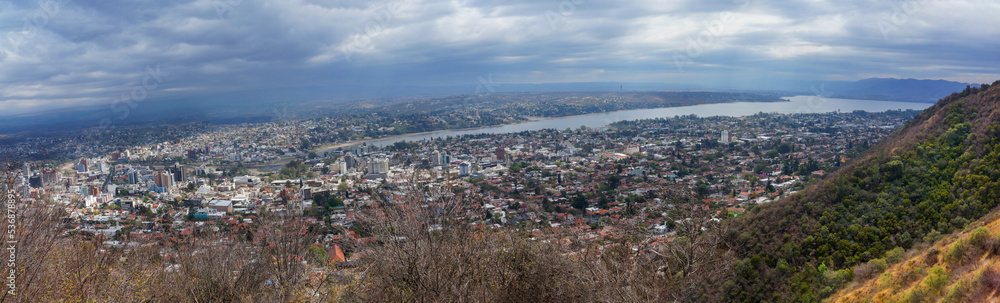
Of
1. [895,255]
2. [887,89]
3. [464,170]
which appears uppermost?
[887,89]

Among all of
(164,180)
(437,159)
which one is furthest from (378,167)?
(164,180)

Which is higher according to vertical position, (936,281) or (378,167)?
(936,281)

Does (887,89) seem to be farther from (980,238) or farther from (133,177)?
(133,177)

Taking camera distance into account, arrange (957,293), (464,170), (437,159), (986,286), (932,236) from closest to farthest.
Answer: (986,286)
(957,293)
(932,236)
(464,170)
(437,159)

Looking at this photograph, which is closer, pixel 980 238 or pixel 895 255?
pixel 980 238

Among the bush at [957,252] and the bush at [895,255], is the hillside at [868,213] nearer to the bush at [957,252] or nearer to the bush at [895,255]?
the bush at [895,255]

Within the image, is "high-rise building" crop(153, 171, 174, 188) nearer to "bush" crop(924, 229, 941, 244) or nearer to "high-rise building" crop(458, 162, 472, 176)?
"high-rise building" crop(458, 162, 472, 176)

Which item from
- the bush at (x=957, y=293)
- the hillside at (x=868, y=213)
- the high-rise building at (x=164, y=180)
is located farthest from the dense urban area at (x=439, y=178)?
the bush at (x=957, y=293)
